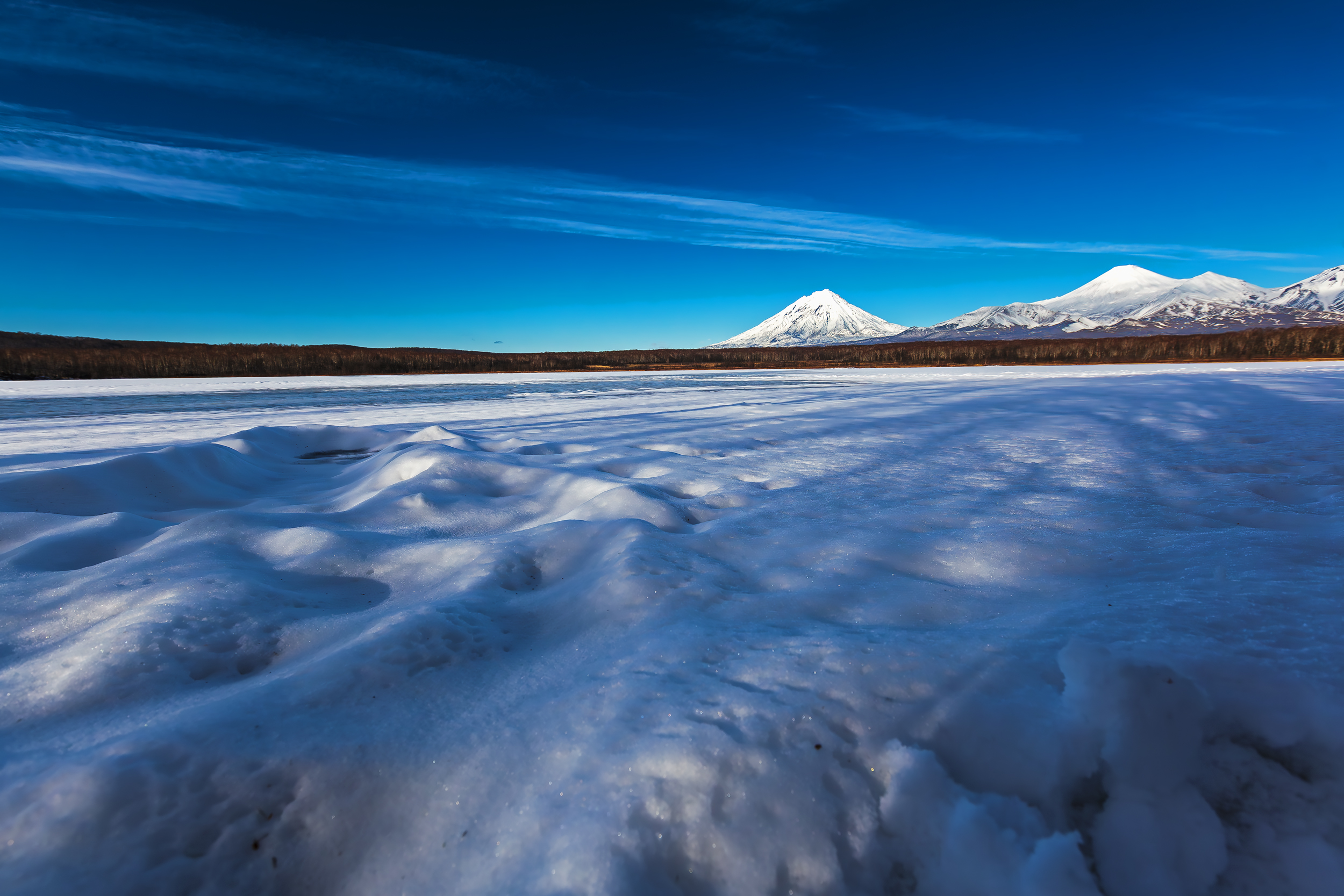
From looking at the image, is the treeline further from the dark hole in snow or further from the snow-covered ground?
the snow-covered ground

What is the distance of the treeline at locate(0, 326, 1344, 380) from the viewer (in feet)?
89.8

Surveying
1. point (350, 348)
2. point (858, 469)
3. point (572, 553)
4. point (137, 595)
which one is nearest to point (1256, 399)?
point (858, 469)

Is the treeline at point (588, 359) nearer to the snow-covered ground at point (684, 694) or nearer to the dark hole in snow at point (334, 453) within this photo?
the dark hole in snow at point (334, 453)

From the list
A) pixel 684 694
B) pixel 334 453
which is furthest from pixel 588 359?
pixel 684 694

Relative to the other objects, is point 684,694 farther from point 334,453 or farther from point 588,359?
point 588,359

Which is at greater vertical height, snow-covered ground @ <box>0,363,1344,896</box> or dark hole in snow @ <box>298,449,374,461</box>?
dark hole in snow @ <box>298,449,374,461</box>

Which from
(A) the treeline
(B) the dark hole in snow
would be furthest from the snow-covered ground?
(A) the treeline

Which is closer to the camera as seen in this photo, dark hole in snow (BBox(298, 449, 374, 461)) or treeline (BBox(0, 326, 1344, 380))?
dark hole in snow (BBox(298, 449, 374, 461))

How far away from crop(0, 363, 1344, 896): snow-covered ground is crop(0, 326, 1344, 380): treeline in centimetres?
3161

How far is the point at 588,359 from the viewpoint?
50000mm

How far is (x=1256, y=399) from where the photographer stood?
19.7 ft

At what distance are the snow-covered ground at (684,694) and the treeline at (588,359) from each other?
31610 millimetres

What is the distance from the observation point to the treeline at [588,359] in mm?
27375

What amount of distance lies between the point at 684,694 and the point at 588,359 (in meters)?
50.2
